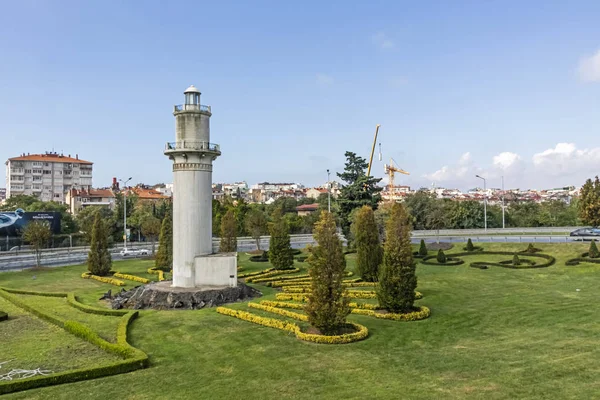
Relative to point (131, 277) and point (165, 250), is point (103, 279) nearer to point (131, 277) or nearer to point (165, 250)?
point (131, 277)

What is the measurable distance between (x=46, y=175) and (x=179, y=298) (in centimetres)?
11772

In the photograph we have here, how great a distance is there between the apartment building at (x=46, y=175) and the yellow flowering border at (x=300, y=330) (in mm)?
114740

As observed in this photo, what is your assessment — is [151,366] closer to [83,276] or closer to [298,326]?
[298,326]

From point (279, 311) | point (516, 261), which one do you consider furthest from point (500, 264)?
point (279, 311)

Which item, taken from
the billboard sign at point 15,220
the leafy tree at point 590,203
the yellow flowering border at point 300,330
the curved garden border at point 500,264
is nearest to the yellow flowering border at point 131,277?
the yellow flowering border at point 300,330

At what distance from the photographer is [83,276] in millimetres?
43625

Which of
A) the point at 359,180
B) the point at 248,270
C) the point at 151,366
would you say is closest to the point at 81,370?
the point at 151,366

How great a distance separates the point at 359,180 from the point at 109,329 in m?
40.6

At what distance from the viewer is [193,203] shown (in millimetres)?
33938

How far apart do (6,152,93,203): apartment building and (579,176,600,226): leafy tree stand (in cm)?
11519

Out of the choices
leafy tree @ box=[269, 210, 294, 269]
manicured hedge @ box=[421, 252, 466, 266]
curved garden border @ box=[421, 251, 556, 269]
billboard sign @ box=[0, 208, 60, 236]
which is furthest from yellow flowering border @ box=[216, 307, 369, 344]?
billboard sign @ box=[0, 208, 60, 236]

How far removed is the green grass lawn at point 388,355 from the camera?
51.5ft

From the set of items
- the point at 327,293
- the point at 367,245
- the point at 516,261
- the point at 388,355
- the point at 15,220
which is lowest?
the point at 388,355

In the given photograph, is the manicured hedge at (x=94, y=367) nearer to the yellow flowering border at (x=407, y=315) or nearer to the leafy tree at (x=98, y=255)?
the yellow flowering border at (x=407, y=315)
